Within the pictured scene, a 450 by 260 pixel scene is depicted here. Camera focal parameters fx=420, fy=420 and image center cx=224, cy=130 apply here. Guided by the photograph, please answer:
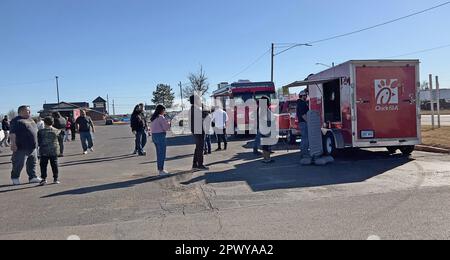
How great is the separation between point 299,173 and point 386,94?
12.4 feet

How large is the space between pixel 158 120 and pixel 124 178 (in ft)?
5.29

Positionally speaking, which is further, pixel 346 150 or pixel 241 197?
pixel 346 150

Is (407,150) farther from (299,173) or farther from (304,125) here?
(299,173)

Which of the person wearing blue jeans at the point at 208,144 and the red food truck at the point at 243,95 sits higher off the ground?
the red food truck at the point at 243,95

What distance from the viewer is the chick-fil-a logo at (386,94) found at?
1152 cm

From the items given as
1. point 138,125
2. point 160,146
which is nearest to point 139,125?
point 138,125

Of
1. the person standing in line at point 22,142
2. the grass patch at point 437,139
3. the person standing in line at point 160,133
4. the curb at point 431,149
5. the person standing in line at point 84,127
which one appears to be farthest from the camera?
the person standing in line at point 84,127

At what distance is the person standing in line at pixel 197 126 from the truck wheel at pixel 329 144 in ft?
12.9

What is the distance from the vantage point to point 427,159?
37.5ft

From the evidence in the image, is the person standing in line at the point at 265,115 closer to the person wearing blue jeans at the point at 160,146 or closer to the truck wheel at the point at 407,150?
the person wearing blue jeans at the point at 160,146

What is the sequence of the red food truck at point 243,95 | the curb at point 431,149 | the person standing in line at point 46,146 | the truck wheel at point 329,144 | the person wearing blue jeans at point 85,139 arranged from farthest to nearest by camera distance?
the red food truck at point 243,95 < the person wearing blue jeans at point 85,139 < the curb at point 431,149 < the truck wheel at point 329,144 < the person standing in line at point 46,146

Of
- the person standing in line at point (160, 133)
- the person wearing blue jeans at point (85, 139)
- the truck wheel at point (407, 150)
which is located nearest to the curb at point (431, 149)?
the truck wheel at point (407, 150)
